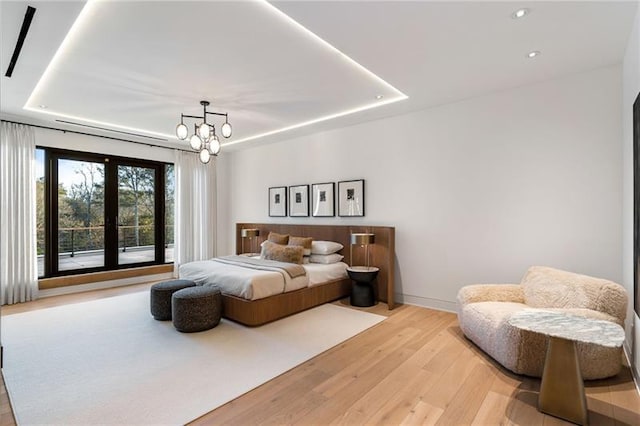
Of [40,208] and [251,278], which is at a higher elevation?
[40,208]

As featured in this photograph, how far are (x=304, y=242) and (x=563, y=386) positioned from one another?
148 inches

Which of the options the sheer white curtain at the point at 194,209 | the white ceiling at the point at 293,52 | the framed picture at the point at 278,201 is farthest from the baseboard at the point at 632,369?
the sheer white curtain at the point at 194,209

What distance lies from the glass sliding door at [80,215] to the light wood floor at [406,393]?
3.75 metres

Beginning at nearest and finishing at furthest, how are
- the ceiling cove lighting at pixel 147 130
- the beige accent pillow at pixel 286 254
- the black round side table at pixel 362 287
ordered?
1. the ceiling cove lighting at pixel 147 130
2. the black round side table at pixel 362 287
3. the beige accent pillow at pixel 286 254

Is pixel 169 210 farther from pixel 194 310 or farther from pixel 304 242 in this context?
pixel 194 310

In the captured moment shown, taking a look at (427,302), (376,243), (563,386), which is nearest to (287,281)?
(376,243)

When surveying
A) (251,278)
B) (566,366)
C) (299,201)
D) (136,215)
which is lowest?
(566,366)

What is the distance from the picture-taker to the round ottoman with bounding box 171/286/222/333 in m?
3.53

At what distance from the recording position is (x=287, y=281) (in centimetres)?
412

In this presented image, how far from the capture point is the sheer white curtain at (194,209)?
21.9 feet

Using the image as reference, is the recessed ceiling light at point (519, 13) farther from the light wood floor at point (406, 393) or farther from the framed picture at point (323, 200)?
the framed picture at point (323, 200)

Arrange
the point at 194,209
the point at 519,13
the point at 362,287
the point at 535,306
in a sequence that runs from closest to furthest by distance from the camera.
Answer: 1. the point at 519,13
2. the point at 535,306
3. the point at 362,287
4. the point at 194,209

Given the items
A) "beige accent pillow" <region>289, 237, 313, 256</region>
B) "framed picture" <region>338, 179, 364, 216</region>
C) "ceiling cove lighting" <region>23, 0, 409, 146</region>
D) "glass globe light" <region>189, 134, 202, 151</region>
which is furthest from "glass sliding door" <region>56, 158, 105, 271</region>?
"framed picture" <region>338, 179, 364, 216</region>

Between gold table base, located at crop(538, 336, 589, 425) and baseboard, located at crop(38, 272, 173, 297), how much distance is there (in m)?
6.55
